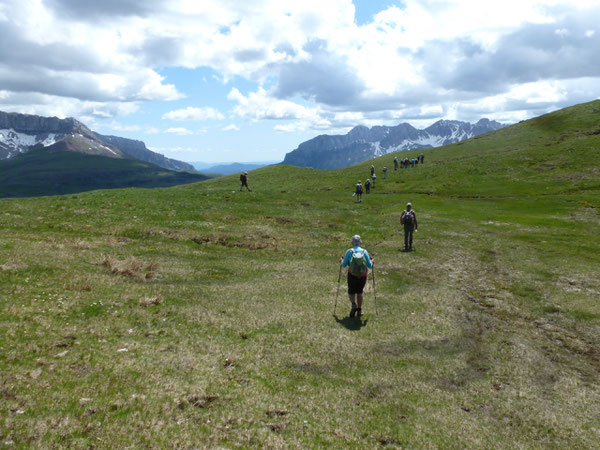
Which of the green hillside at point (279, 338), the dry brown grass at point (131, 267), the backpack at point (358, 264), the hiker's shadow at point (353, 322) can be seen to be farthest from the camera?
the dry brown grass at point (131, 267)

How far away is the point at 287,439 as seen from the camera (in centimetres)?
929

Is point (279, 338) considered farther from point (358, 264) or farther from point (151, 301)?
point (151, 301)

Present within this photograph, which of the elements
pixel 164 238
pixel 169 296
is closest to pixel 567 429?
pixel 169 296

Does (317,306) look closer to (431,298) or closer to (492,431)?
(431,298)

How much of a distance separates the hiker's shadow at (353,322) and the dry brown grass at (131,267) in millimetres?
11977

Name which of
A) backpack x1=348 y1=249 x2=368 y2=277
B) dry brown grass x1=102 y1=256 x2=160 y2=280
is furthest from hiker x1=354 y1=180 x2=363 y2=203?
backpack x1=348 y1=249 x2=368 y2=277

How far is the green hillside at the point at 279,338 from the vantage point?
9.67 meters

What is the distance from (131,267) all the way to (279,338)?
1193cm

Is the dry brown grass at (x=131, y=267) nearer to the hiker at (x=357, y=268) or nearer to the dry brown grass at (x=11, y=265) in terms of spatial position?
the dry brown grass at (x=11, y=265)

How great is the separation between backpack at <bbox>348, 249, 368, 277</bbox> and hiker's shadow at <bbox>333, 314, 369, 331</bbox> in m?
2.38

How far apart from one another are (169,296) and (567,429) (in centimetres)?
1729

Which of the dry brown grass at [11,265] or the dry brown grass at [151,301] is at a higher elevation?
Answer: the dry brown grass at [11,265]

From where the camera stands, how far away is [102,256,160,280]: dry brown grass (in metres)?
21.8

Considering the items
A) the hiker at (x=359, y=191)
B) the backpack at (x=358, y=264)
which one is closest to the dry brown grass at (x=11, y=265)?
the backpack at (x=358, y=264)
